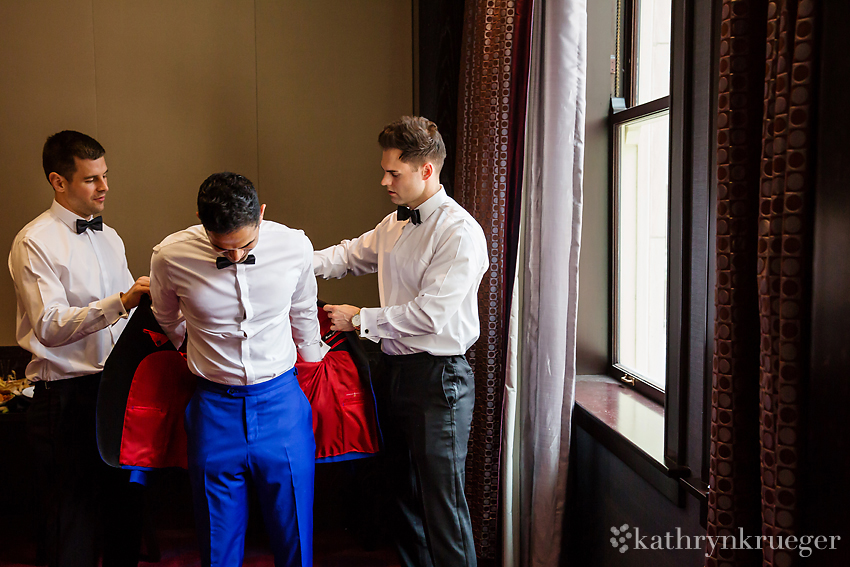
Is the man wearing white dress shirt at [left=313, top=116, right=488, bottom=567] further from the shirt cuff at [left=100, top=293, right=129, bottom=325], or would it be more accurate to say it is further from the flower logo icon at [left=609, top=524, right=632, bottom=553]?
the shirt cuff at [left=100, top=293, right=129, bottom=325]

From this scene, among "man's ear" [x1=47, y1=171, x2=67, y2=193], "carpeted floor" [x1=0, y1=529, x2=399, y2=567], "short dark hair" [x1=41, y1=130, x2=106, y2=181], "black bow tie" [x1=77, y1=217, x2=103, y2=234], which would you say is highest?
"short dark hair" [x1=41, y1=130, x2=106, y2=181]

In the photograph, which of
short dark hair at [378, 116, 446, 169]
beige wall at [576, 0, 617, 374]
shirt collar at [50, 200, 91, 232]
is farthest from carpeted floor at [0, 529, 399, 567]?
short dark hair at [378, 116, 446, 169]

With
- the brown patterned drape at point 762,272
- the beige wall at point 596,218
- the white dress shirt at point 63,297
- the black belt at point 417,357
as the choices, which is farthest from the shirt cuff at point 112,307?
the brown patterned drape at point 762,272

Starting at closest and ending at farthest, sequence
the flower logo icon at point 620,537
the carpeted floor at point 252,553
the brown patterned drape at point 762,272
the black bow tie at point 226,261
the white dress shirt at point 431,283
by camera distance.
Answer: the brown patterned drape at point 762,272 → the black bow tie at point 226,261 → the flower logo icon at point 620,537 → the white dress shirt at point 431,283 → the carpeted floor at point 252,553

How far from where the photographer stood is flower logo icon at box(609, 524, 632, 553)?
198cm

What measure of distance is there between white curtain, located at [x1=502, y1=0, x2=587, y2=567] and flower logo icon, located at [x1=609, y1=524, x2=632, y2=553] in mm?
215

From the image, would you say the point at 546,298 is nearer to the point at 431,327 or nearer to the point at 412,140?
the point at 431,327

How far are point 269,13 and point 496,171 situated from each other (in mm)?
1917

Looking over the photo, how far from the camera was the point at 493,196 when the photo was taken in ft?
8.26

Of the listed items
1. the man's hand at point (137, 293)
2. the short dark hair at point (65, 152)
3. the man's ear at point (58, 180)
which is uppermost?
the short dark hair at point (65, 152)

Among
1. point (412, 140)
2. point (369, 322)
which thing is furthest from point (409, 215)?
point (369, 322)

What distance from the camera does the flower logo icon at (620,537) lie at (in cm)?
198

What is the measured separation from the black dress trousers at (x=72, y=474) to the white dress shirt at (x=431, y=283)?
1.19 meters

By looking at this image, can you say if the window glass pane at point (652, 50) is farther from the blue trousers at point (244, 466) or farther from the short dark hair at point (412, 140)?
the blue trousers at point (244, 466)
